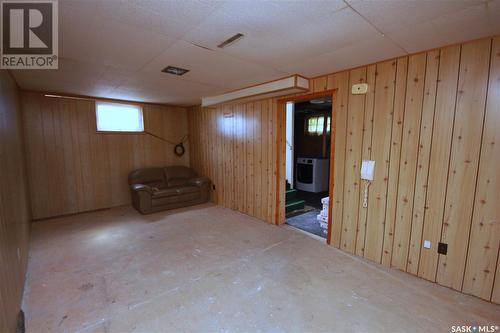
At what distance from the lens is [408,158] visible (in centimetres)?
237

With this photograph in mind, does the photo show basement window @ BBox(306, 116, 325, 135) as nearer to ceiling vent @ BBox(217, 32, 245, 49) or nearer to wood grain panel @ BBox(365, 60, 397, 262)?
wood grain panel @ BBox(365, 60, 397, 262)

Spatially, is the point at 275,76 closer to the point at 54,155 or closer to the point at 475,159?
the point at 475,159

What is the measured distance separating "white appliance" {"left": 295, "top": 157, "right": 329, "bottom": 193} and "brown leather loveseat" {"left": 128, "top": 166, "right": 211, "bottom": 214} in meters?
2.68

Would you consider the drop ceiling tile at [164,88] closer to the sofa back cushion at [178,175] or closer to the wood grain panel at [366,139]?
the sofa back cushion at [178,175]

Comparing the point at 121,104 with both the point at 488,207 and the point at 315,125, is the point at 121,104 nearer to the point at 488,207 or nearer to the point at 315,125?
the point at 315,125

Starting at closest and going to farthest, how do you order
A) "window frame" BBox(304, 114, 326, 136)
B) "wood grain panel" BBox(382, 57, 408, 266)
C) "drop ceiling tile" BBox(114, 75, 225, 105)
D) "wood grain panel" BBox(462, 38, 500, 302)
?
1. "wood grain panel" BBox(462, 38, 500, 302)
2. "wood grain panel" BBox(382, 57, 408, 266)
3. "drop ceiling tile" BBox(114, 75, 225, 105)
4. "window frame" BBox(304, 114, 326, 136)

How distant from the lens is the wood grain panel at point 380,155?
2.45 metres

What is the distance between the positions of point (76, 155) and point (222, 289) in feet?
13.4

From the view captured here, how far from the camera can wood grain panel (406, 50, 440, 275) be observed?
7.11 ft

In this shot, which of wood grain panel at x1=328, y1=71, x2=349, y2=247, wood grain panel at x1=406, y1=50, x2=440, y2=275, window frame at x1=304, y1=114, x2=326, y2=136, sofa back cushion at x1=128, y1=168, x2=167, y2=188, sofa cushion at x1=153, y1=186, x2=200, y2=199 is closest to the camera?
wood grain panel at x1=406, y1=50, x2=440, y2=275

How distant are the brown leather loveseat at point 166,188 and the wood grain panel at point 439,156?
4.05 metres

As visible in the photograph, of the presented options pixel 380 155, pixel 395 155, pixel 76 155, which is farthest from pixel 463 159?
pixel 76 155

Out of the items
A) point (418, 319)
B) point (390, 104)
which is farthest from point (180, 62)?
point (418, 319)

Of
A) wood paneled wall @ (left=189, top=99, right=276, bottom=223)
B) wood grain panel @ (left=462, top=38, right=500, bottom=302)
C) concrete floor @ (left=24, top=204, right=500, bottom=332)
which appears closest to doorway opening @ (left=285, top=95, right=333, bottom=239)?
wood paneled wall @ (left=189, top=99, right=276, bottom=223)
